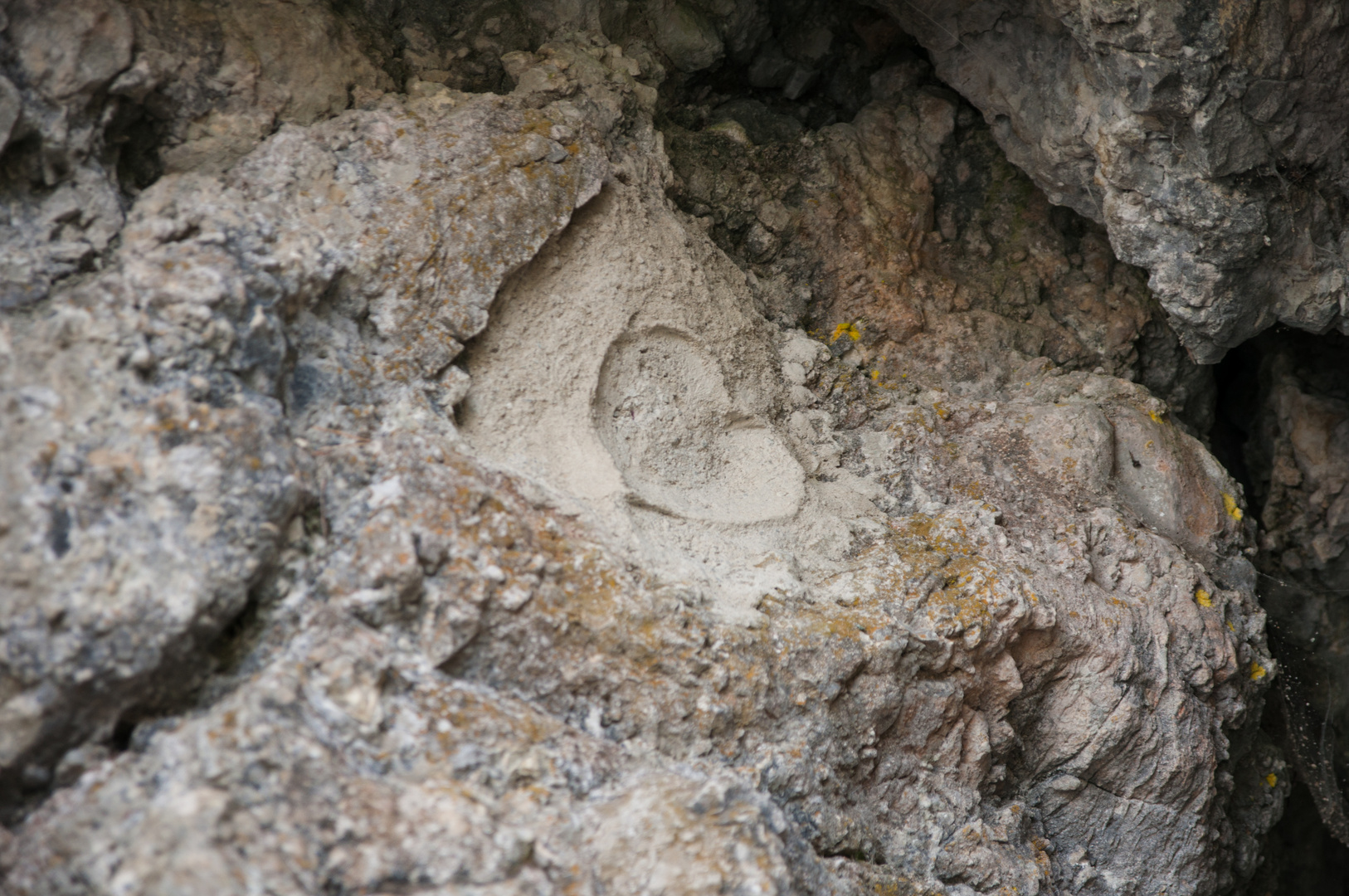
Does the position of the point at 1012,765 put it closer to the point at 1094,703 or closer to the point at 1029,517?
the point at 1094,703

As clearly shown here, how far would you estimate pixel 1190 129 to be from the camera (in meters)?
2.69

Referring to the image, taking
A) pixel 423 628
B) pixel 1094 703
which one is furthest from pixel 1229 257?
pixel 423 628

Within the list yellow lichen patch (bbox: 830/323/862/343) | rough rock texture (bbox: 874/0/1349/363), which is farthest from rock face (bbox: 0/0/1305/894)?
rough rock texture (bbox: 874/0/1349/363)

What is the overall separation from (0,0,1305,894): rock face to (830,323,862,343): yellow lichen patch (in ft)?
0.08

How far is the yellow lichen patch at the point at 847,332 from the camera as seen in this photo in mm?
3305

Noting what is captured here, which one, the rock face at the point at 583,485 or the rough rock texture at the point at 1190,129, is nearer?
the rock face at the point at 583,485

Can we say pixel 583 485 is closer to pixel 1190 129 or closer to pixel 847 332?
pixel 847 332

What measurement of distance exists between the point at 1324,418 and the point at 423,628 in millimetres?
4042

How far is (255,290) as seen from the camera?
2.01 metres

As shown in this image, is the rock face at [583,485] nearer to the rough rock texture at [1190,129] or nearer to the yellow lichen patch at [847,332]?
the yellow lichen patch at [847,332]

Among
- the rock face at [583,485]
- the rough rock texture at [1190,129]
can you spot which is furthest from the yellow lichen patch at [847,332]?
the rough rock texture at [1190,129]

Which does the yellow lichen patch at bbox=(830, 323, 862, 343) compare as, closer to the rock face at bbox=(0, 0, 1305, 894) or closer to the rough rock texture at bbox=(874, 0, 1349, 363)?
the rock face at bbox=(0, 0, 1305, 894)

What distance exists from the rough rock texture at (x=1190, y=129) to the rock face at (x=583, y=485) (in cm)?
33

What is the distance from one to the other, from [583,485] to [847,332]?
54.1 inches
